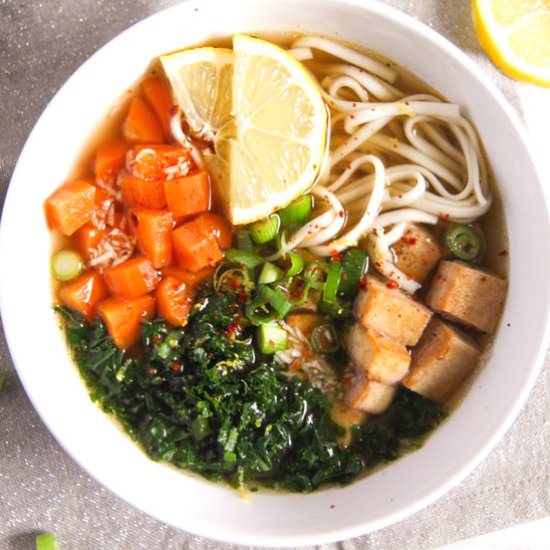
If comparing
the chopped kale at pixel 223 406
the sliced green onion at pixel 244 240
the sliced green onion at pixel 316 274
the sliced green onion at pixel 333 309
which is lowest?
the chopped kale at pixel 223 406

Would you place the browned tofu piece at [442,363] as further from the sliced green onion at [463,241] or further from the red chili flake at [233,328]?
the red chili flake at [233,328]

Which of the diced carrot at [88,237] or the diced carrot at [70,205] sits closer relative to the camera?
the diced carrot at [70,205]

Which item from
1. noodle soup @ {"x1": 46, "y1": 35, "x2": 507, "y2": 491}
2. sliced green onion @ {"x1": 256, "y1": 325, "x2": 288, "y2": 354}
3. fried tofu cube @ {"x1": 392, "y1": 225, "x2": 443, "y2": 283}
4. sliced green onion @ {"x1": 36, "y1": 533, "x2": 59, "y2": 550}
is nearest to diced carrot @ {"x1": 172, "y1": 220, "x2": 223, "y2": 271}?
noodle soup @ {"x1": 46, "y1": 35, "x2": 507, "y2": 491}

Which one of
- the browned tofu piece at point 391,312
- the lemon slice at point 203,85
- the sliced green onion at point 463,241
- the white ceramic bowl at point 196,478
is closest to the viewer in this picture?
the white ceramic bowl at point 196,478

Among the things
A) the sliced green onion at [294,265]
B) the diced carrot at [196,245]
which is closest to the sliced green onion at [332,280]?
the sliced green onion at [294,265]

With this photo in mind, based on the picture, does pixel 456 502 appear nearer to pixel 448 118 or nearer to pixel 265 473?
pixel 265 473

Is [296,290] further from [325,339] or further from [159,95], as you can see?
[159,95]

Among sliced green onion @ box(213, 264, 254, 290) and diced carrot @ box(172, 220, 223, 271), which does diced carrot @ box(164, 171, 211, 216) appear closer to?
diced carrot @ box(172, 220, 223, 271)
